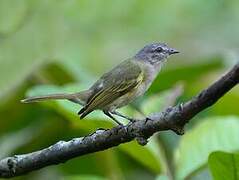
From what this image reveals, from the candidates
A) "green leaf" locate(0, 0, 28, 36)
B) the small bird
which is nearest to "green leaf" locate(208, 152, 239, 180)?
the small bird

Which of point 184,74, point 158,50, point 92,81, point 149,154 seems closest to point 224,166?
point 149,154

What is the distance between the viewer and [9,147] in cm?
371

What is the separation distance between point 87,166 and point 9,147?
17.1 inches

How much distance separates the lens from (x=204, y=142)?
3.23 m

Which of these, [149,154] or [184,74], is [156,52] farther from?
[149,154]

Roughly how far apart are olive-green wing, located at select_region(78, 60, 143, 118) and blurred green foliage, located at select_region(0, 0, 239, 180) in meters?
0.07

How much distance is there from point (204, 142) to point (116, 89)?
0.70 metres

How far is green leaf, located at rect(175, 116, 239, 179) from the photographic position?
3.07 meters

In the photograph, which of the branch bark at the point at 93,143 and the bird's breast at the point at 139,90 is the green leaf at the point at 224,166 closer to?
the branch bark at the point at 93,143

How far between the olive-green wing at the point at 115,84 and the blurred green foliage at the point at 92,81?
7 cm

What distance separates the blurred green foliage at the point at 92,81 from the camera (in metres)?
3.21

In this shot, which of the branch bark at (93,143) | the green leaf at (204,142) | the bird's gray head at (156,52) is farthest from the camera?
the bird's gray head at (156,52)

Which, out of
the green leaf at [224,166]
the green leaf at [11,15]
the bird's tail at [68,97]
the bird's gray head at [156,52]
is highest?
the green leaf at [224,166]

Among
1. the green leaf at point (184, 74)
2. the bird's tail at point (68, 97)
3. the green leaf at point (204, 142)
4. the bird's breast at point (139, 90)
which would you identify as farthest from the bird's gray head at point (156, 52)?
the green leaf at point (204, 142)
